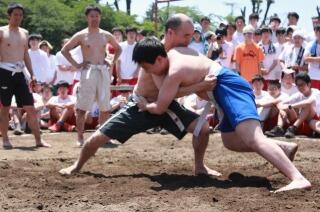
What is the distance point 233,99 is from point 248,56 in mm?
5663

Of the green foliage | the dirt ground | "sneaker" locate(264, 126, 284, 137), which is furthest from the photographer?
the green foliage

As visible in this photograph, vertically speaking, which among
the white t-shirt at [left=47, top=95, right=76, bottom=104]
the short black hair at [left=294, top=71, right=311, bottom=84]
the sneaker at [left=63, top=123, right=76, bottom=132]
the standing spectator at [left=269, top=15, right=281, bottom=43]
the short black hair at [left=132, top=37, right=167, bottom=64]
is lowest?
the sneaker at [left=63, top=123, right=76, bottom=132]

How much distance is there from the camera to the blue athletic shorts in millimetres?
4840

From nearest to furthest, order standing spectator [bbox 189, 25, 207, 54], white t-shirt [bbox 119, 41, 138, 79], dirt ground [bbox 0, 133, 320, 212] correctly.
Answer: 1. dirt ground [bbox 0, 133, 320, 212]
2. standing spectator [bbox 189, 25, 207, 54]
3. white t-shirt [bbox 119, 41, 138, 79]

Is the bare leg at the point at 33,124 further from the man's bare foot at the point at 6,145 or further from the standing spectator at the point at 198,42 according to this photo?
the standing spectator at the point at 198,42

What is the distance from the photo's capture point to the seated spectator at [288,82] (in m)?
9.85

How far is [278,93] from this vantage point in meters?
9.72

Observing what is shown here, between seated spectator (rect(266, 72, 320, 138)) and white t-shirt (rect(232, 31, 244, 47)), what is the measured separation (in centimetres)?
223

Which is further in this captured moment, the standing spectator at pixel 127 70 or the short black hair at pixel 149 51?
the standing spectator at pixel 127 70

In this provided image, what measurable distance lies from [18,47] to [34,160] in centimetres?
198

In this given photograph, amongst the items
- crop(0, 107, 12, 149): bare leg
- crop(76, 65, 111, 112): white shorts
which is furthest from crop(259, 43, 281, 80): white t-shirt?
crop(0, 107, 12, 149): bare leg

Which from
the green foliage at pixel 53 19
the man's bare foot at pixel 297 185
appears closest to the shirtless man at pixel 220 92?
the man's bare foot at pixel 297 185

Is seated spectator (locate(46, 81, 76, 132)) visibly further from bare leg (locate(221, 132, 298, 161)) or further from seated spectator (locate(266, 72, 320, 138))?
bare leg (locate(221, 132, 298, 161))

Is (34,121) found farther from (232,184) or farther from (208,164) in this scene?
(232,184)
